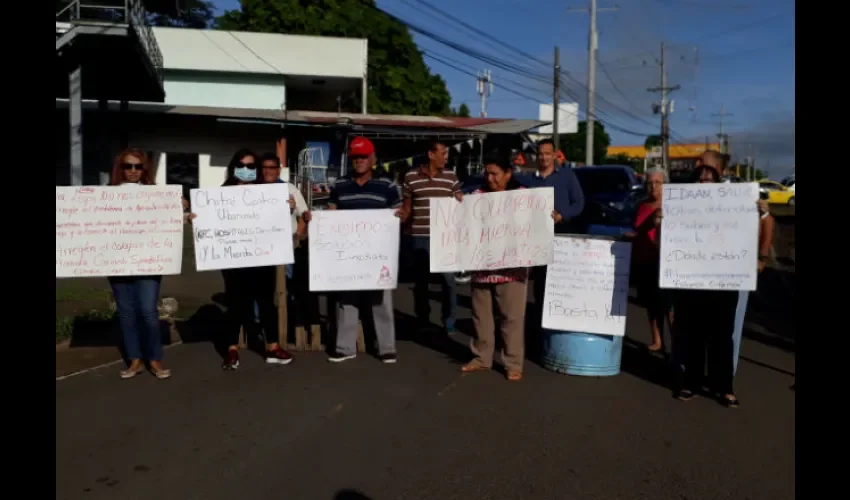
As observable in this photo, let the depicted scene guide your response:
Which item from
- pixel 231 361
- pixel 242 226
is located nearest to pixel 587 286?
pixel 242 226

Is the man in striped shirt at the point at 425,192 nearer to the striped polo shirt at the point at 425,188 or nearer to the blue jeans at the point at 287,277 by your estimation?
the striped polo shirt at the point at 425,188

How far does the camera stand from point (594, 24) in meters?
39.0

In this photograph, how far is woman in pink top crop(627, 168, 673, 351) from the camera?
22.3 feet

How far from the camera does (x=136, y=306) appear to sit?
249 inches

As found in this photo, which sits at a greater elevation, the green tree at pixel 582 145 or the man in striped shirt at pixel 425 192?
the green tree at pixel 582 145


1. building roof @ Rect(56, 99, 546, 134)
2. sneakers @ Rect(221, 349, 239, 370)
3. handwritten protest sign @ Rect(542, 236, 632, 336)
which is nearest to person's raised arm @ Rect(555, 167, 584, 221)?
handwritten protest sign @ Rect(542, 236, 632, 336)

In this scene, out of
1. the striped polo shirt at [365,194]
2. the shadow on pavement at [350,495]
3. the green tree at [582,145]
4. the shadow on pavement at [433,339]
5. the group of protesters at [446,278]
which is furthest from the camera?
the green tree at [582,145]

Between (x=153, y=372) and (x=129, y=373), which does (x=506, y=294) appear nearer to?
(x=153, y=372)

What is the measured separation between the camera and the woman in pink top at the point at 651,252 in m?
6.80

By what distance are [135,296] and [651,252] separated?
450 centimetres

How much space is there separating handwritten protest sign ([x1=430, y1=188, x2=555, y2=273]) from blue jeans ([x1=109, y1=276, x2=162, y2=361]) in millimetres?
2330

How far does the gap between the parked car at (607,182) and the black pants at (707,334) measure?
10.6m

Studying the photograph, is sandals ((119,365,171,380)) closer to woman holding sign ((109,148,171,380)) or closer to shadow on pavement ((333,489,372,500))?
woman holding sign ((109,148,171,380))

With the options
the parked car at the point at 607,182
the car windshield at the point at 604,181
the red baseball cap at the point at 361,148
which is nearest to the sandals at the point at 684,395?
the red baseball cap at the point at 361,148
